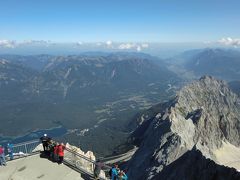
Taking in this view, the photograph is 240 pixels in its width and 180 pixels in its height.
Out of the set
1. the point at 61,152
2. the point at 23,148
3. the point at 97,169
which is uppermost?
the point at 61,152

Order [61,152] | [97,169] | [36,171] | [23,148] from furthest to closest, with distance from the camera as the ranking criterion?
[23,148] < [36,171] < [61,152] < [97,169]

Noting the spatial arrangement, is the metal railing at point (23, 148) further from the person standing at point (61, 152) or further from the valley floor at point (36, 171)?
the person standing at point (61, 152)

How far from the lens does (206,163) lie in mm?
44906

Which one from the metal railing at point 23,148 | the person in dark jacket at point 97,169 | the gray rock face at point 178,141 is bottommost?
the gray rock face at point 178,141

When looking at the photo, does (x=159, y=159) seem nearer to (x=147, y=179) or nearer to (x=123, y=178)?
(x=147, y=179)

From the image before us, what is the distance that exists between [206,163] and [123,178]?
38.0 feet

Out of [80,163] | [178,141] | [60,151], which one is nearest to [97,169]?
[60,151]

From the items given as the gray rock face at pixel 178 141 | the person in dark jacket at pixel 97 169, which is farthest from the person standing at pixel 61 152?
the gray rock face at pixel 178 141

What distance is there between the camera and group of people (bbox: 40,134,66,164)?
142ft

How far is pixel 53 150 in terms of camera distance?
45062 millimetres

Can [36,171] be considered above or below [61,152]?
below

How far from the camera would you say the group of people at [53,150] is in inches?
1703

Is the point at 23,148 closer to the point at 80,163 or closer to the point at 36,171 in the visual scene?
the point at 80,163

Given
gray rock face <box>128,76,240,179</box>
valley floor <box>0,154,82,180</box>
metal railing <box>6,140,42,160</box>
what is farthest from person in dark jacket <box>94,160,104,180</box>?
metal railing <box>6,140,42,160</box>
